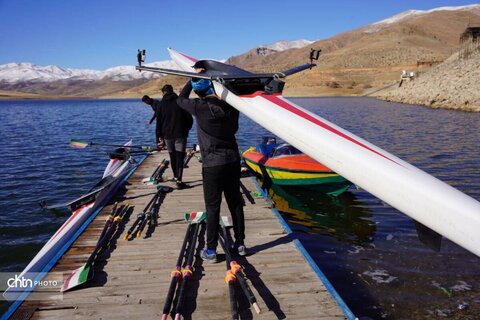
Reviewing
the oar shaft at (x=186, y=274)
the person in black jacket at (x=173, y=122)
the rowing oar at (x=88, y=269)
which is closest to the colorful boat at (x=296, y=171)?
the person in black jacket at (x=173, y=122)

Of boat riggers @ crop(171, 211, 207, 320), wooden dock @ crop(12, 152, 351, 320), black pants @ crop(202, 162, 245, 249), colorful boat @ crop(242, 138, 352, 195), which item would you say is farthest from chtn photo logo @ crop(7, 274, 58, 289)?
colorful boat @ crop(242, 138, 352, 195)

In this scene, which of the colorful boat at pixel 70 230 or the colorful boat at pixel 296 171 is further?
the colorful boat at pixel 296 171

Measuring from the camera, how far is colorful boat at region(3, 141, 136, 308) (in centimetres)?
495

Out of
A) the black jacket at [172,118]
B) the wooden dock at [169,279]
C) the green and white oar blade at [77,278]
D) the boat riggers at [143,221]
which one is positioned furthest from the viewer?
the black jacket at [172,118]

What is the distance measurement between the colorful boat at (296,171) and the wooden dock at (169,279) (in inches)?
169

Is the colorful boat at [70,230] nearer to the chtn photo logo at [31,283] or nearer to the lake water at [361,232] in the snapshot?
the chtn photo logo at [31,283]

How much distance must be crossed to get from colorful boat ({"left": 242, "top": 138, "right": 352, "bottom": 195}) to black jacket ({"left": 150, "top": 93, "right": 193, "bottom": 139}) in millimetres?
4276

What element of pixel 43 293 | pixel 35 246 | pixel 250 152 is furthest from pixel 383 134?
pixel 43 293

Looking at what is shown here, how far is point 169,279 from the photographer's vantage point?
505 cm

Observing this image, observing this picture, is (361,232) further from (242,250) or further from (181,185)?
(181,185)

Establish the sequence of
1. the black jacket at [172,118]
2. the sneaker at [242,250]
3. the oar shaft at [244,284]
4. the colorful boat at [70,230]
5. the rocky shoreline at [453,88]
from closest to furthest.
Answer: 1. the oar shaft at [244,284]
2. the colorful boat at [70,230]
3. the sneaker at [242,250]
4. the black jacket at [172,118]
5. the rocky shoreline at [453,88]

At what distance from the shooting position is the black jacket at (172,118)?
355 inches

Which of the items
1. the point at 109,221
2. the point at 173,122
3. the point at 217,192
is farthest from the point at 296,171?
the point at 217,192

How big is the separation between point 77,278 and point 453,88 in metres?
52.0
